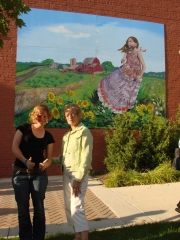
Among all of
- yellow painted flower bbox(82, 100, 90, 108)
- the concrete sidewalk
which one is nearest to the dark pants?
the concrete sidewalk

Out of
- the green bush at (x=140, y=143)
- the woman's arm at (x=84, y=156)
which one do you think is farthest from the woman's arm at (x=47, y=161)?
the green bush at (x=140, y=143)

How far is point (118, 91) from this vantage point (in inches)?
401

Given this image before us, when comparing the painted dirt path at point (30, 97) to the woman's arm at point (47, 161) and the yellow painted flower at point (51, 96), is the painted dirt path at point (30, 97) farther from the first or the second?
the woman's arm at point (47, 161)

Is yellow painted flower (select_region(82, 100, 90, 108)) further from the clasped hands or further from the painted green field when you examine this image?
the clasped hands

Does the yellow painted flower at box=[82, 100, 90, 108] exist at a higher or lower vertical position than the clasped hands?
higher

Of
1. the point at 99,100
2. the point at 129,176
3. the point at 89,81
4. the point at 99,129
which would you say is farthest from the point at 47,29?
the point at 129,176

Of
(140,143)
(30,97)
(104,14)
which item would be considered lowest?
(140,143)

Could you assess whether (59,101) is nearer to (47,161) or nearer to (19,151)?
(47,161)

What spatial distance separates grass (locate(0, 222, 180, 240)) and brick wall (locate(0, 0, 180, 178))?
5121 millimetres

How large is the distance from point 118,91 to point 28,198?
689cm

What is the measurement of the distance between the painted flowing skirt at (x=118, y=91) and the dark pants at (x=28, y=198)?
6460 mm

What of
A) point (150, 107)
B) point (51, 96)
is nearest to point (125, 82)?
point (150, 107)

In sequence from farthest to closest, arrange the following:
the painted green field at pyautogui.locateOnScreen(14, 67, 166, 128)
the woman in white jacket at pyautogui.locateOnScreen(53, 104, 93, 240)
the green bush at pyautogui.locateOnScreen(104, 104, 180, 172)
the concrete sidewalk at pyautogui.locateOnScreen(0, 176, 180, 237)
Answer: the painted green field at pyautogui.locateOnScreen(14, 67, 166, 128) → the green bush at pyautogui.locateOnScreen(104, 104, 180, 172) → the concrete sidewalk at pyautogui.locateOnScreen(0, 176, 180, 237) → the woman in white jacket at pyautogui.locateOnScreen(53, 104, 93, 240)

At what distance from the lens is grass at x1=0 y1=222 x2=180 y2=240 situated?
427cm
